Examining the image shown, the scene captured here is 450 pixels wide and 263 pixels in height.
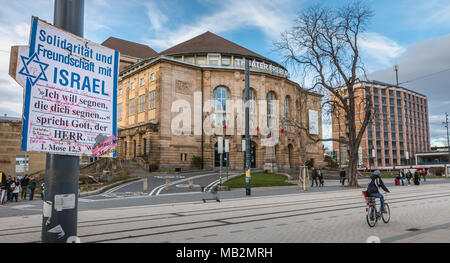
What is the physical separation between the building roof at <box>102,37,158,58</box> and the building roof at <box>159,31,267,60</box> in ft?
48.8

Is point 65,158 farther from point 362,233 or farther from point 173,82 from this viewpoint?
point 173,82

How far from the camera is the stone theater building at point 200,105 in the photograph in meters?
42.2

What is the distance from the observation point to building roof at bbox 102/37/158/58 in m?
65.5

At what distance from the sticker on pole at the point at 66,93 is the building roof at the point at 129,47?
63242mm

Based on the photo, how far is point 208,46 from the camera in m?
51.8

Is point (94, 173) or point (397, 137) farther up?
point (397, 137)

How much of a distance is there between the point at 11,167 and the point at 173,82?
20.6 m

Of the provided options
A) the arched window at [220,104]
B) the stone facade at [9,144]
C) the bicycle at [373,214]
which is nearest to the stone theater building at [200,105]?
the arched window at [220,104]

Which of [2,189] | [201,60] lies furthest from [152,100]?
[2,189]

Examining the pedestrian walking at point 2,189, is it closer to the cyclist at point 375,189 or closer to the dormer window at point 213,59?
the cyclist at point 375,189

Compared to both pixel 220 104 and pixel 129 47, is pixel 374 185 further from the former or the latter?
pixel 129 47

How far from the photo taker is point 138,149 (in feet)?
143

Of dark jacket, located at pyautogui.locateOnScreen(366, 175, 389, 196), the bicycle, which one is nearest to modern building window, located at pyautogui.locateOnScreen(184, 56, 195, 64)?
dark jacket, located at pyautogui.locateOnScreen(366, 175, 389, 196)

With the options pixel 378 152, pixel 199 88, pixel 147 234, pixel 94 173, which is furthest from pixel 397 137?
pixel 147 234
